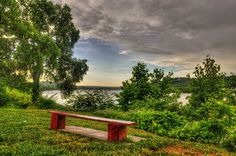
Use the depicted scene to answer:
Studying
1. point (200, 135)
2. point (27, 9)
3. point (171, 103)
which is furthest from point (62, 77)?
point (200, 135)

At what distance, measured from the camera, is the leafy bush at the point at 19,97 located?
91.6ft

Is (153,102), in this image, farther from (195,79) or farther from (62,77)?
(62,77)

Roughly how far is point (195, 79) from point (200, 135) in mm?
11489

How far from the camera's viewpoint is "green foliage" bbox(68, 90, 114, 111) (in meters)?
28.3

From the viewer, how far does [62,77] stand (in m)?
43.2

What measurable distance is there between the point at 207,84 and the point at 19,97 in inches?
650

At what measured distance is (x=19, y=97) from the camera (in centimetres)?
2897

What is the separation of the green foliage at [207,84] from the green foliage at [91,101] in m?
7.83

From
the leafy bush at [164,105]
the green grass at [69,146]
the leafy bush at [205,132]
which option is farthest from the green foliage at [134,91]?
the green grass at [69,146]

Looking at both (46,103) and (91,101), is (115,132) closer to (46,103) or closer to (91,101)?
(91,101)

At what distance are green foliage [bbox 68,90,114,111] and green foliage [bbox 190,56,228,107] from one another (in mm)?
7833

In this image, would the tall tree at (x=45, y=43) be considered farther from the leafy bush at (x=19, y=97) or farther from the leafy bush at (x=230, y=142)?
the leafy bush at (x=230, y=142)

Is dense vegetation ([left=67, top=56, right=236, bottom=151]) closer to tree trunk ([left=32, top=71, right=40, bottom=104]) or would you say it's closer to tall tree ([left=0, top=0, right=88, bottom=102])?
tree trunk ([left=32, top=71, right=40, bottom=104])

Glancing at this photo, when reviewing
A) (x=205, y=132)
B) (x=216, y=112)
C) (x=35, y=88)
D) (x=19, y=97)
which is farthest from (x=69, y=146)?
(x=35, y=88)
